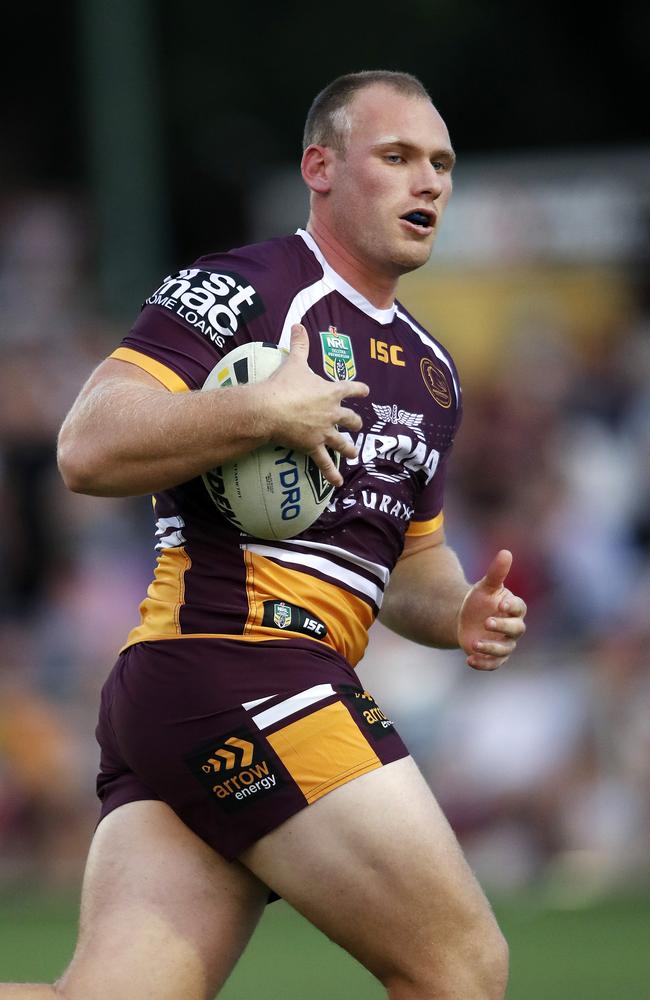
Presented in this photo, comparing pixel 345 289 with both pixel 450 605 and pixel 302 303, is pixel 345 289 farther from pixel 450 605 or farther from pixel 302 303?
pixel 450 605

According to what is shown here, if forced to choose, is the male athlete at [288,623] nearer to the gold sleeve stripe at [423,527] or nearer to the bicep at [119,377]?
the bicep at [119,377]

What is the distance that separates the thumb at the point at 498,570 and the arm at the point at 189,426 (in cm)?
60

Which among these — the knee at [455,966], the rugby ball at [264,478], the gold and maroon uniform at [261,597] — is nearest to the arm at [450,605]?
the gold and maroon uniform at [261,597]

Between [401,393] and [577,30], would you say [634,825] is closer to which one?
[401,393]

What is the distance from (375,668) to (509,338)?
143 inches

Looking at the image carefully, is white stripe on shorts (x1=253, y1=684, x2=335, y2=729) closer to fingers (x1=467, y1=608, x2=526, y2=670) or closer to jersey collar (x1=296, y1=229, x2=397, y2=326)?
fingers (x1=467, y1=608, x2=526, y2=670)

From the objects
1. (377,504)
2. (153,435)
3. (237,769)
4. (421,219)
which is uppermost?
(421,219)

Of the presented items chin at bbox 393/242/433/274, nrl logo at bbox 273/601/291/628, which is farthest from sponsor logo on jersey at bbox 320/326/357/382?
nrl logo at bbox 273/601/291/628

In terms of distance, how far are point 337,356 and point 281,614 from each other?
693 mm

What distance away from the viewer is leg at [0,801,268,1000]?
412 centimetres

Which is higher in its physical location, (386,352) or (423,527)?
(386,352)

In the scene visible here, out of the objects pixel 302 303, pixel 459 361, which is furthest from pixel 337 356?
pixel 459 361

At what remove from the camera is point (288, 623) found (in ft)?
14.2

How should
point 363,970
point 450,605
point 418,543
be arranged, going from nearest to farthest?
point 450,605 → point 418,543 → point 363,970
